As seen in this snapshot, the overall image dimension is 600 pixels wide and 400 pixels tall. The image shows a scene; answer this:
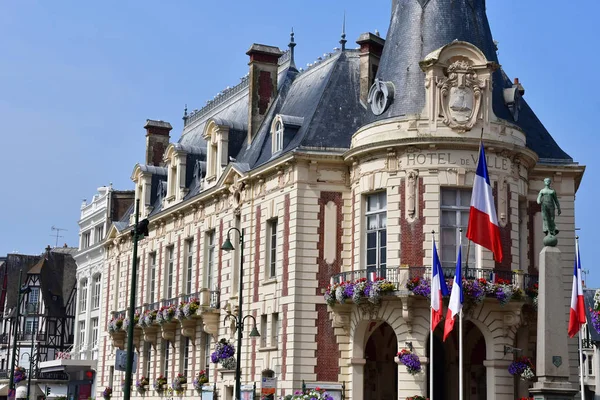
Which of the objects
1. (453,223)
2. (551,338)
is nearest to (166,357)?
(453,223)

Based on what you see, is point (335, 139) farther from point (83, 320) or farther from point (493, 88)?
point (83, 320)

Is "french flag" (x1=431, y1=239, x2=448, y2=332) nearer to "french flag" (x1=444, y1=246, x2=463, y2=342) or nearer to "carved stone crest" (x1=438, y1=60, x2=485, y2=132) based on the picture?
"french flag" (x1=444, y1=246, x2=463, y2=342)

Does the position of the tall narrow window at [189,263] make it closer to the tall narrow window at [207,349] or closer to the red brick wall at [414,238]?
the tall narrow window at [207,349]

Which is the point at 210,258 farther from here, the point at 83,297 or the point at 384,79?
the point at 83,297

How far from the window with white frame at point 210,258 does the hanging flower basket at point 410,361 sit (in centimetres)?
1362

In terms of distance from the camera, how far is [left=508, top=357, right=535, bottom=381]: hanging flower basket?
37.6 m

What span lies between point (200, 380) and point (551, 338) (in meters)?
23.4

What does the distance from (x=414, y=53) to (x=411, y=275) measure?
8163 mm

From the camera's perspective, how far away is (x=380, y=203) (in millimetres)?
39688

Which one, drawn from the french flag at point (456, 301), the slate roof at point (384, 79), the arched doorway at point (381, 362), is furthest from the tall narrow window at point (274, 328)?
the french flag at point (456, 301)

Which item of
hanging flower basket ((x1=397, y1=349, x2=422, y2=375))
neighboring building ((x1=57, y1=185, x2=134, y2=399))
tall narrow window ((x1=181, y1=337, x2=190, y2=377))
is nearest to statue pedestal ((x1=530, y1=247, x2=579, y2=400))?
hanging flower basket ((x1=397, y1=349, x2=422, y2=375))

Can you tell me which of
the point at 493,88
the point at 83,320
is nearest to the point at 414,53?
the point at 493,88

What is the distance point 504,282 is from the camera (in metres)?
37.6

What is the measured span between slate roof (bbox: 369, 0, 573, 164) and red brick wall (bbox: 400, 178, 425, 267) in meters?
3.37
